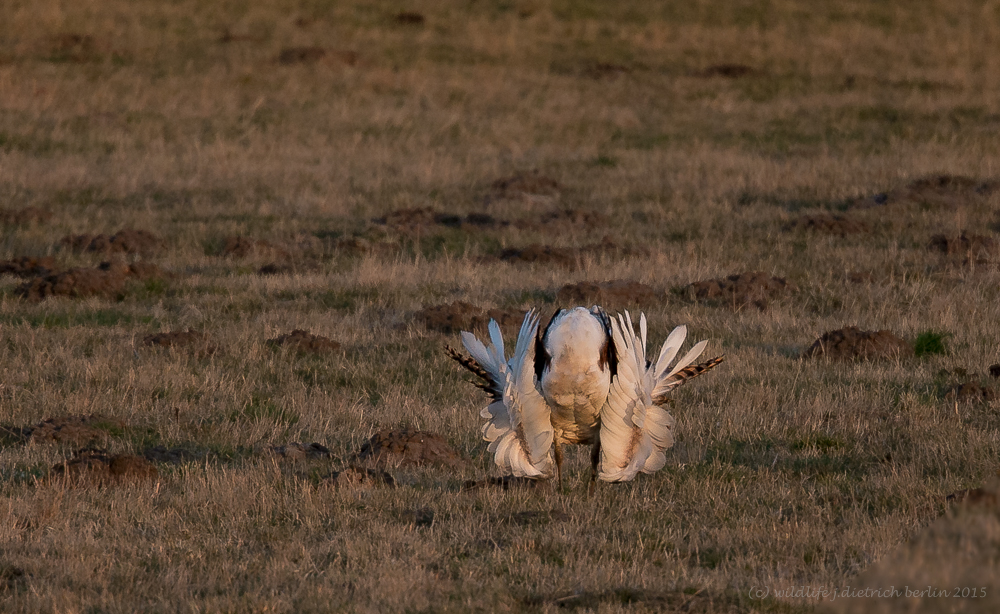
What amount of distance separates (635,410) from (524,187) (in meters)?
13.2

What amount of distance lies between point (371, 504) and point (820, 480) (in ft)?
8.43

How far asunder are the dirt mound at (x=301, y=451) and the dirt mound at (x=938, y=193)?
38.6 feet

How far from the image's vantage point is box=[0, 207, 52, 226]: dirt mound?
16703 millimetres

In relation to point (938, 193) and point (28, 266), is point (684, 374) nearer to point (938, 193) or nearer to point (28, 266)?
point (28, 266)

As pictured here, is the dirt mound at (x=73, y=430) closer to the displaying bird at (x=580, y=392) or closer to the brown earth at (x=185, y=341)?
the brown earth at (x=185, y=341)

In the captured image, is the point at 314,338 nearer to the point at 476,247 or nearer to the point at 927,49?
the point at 476,247

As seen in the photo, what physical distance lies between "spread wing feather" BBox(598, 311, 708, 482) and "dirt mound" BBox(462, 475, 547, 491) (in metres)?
0.40

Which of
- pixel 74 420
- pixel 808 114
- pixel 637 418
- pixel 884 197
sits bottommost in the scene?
pixel 74 420

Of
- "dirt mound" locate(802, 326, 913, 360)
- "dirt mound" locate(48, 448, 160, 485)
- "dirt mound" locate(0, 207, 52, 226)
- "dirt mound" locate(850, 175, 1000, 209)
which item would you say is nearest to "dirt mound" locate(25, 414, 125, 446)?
"dirt mound" locate(48, 448, 160, 485)

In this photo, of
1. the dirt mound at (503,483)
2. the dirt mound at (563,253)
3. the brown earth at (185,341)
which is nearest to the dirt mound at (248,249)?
the dirt mound at (563,253)

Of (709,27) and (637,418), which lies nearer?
(637,418)

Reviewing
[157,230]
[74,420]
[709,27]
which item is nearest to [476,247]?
[157,230]

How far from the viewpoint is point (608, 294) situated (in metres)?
11.9

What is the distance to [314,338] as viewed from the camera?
10375mm
